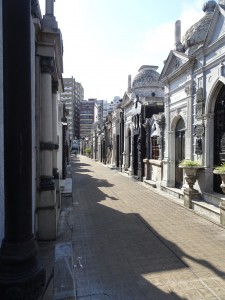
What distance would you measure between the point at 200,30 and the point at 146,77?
10.8m

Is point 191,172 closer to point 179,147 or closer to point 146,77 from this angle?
point 179,147

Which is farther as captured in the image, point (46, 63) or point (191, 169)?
point (191, 169)

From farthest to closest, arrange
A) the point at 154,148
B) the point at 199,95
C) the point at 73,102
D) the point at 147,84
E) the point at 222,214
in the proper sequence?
the point at 73,102 < the point at 147,84 < the point at 154,148 < the point at 199,95 < the point at 222,214

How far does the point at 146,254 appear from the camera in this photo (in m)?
5.46

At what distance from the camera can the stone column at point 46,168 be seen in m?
6.19

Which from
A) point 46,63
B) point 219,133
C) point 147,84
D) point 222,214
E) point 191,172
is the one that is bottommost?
point 222,214

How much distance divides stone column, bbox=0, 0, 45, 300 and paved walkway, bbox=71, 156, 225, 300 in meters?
1.97

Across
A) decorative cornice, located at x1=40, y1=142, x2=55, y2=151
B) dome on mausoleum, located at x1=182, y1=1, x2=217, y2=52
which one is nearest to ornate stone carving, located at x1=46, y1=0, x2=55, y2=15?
decorative cornice, located at x1=40, y1=142, x2=55, y2=151

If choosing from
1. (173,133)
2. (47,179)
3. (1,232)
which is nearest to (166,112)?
(173,133)

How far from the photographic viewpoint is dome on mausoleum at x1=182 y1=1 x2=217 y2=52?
34.7 ft

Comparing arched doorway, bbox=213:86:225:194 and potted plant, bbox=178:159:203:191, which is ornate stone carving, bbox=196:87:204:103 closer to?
arched doorway, bbox=213:86:225:194

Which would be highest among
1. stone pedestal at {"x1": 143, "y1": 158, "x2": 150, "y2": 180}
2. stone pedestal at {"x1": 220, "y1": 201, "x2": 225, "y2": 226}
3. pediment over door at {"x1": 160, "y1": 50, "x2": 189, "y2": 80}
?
pediment over door at {"x1": 160, "y1": 50, "x2": 189, "y2": 80}

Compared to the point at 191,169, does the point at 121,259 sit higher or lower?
lower

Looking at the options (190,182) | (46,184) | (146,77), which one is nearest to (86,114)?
(146,77)
